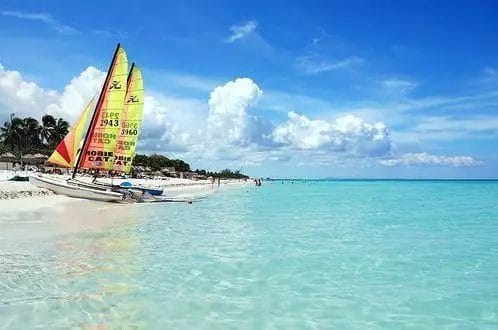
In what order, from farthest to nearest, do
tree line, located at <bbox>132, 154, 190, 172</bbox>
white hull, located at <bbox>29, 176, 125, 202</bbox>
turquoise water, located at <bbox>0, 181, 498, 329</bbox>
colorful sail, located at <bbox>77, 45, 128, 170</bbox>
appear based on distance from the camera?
tree line, located at <bbox>132, 154, 190, 172</bbox> → colorful sail, located at <bbox>77, 45, 128, 170</bbox> → white hull, located at <bbox>29, 176, 125, 202</bbox> → turquoise water, located at <bbox>0, 181, 498, 329</bbox>

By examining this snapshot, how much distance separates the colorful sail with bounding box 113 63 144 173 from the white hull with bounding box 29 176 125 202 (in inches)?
110

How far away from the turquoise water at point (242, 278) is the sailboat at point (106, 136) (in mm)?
Answer: 15344

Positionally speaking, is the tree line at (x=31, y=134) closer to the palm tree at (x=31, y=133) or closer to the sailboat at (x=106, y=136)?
the palm tree at (x=31, y=133)

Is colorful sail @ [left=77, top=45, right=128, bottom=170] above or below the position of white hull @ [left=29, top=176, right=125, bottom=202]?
above

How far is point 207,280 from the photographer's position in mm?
11297

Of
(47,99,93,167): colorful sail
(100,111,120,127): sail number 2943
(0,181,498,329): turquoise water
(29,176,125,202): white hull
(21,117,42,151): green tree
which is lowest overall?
(0,181,498,329): turquoise water

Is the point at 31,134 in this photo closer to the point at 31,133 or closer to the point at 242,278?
the point at 31,133

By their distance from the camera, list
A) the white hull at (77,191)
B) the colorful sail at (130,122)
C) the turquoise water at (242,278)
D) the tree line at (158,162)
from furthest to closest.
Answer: the tree line at (158,162) → the colorful sail at (130,122) → the white hull at (77,191) → the turquoise water at (242,278)

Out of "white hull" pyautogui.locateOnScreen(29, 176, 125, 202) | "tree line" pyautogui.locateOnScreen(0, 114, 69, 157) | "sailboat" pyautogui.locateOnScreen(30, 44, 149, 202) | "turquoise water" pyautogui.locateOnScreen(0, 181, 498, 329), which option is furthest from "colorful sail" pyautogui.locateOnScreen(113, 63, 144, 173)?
"tree line" pyautogui.locateOnScreen(0, 114, 69, 157)

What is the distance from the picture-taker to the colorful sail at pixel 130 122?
3841cm

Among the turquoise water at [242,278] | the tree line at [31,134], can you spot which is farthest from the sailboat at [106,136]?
the tree line at [31,134]

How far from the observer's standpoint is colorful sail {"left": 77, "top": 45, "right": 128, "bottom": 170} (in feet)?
122

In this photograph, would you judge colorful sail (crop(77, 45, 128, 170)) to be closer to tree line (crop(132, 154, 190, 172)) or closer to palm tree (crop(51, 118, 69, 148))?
palm tree (crop(51, 118, 69, 148))

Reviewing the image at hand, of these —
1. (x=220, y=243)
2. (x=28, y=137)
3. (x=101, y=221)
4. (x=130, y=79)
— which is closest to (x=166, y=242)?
(x=220, y=243)
